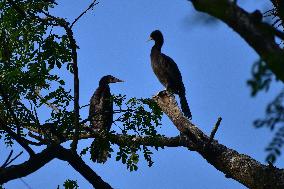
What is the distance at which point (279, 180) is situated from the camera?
5.24 metres

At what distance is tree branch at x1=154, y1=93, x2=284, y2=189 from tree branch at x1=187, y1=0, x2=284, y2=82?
130 inches

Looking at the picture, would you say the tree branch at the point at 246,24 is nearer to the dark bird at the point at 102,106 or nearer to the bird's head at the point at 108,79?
the dark bird at the point at 102,106

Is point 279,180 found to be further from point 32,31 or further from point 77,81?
point 32,31

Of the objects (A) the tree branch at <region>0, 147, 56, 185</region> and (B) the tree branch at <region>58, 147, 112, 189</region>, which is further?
(B) the tree branch at <region>58, 147, 112, 189</region>

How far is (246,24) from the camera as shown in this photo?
89.5 inches

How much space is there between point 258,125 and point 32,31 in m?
4.01

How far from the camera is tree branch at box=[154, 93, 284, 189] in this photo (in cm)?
531

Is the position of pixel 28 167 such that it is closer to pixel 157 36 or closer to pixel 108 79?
pixel 108 79

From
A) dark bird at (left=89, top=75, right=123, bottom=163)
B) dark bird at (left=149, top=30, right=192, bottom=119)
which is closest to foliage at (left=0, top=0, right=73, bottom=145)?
dark bird at (left=89, top=75, right=123, bottom=163)

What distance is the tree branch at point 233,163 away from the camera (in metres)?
5.31

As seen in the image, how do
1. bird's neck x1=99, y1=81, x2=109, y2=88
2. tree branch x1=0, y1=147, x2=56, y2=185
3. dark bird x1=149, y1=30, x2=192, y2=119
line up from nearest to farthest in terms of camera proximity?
tree branch x1=0, y1=147, x2=56, y2=185 → bird's neck x1=99, y1=81, x2=109, y2=88 → dark bird x1=149, y1=30, x2=192, y2=119

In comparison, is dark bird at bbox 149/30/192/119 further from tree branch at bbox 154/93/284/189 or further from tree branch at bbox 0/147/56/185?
tree branch at bbox 0/147/56/185

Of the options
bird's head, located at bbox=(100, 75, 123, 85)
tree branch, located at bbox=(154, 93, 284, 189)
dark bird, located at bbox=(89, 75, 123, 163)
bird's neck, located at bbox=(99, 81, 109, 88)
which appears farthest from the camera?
bird's head, located at bbox=(100, 75, 123, 85)

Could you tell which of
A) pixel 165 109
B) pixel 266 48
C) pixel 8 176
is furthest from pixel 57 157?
pixel 165 109
